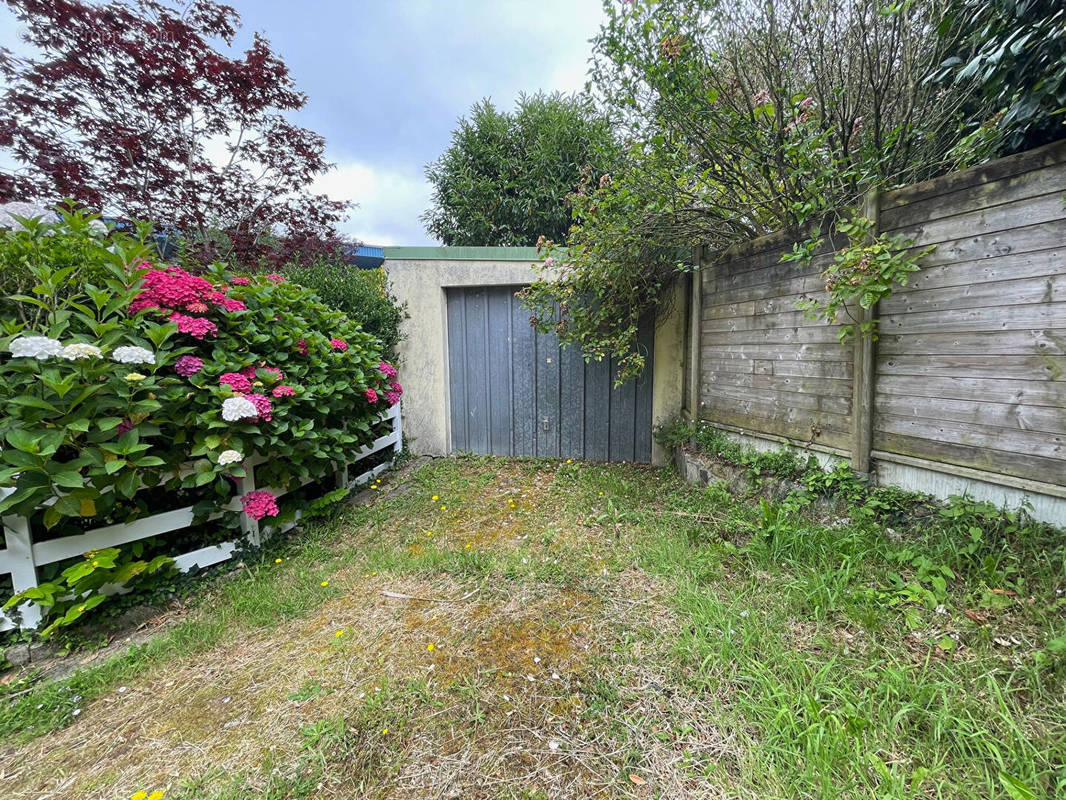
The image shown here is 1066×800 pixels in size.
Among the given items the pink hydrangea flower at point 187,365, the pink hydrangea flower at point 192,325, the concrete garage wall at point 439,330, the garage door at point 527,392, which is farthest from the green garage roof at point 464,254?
the pink hydrangea flower at point 187,365

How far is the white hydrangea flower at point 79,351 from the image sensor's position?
4.42 feet

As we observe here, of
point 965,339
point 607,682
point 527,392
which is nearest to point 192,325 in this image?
point 607,682

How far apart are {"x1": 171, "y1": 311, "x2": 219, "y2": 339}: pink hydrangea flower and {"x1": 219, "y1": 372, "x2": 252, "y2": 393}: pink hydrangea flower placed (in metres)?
0.20

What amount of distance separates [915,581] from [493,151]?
7.54 m

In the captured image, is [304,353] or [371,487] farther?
[371,487]

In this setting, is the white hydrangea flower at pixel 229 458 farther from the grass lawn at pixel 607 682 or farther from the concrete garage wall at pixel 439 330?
the concrete garage wall at pixel 439 330

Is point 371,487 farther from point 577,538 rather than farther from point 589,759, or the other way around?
point 589,759

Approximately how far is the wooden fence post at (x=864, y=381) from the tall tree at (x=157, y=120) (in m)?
5.17

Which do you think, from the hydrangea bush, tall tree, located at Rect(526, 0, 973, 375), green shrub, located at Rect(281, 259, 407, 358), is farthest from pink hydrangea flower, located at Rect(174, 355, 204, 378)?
tall tree, located at Rect(526, 0, 973, 375)

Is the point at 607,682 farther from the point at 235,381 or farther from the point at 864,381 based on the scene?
the point at 235,381

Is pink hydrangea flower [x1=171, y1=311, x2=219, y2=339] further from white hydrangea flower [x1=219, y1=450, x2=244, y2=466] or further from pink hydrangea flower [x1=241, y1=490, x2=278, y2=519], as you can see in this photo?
pink hydrangea flower [x1=241, y1=490, x2=278, y2=519]

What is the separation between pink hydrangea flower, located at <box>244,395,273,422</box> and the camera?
1833 millimetres

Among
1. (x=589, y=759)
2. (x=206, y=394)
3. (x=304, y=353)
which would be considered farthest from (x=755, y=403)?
(x=206, y=394)

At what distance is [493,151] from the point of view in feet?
21.6
